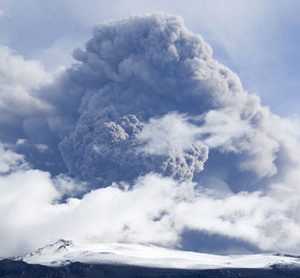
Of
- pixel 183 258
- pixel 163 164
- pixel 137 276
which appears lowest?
pixel 137 276

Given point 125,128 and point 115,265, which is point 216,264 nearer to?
point 115,265

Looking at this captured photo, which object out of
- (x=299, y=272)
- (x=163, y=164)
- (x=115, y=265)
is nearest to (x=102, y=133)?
(x=163, y=164)

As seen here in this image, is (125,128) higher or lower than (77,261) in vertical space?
higher

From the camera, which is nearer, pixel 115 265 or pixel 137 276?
pixel 137 276

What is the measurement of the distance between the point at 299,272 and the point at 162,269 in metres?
35.1

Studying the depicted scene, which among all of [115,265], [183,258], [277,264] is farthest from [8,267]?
[277,264]

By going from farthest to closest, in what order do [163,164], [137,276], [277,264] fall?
1. [277,264]
2. [163,164]
3. [137,276]

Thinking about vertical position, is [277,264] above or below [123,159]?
below

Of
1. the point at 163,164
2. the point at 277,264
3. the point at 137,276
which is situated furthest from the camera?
the point at 277,264

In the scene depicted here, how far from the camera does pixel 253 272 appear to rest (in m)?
170

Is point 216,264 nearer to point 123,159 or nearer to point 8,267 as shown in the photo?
point 123,159

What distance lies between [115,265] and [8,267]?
2830 cm

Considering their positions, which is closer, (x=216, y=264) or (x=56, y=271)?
(x=56, y=271)

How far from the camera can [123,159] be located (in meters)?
174
